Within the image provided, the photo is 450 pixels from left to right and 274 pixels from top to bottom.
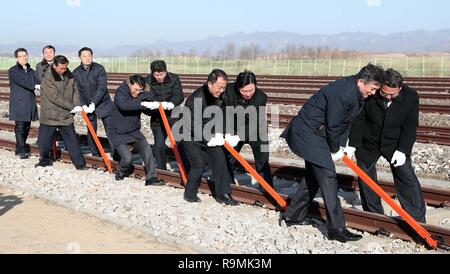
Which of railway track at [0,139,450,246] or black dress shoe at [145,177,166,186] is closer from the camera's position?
railway track at [0,139,450,246]

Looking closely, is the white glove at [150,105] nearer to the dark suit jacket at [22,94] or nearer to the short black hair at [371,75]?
the dark suit jacket at [22,94]

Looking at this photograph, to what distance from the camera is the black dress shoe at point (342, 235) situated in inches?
247

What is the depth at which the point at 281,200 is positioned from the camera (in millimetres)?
7414

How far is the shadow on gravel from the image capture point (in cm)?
800

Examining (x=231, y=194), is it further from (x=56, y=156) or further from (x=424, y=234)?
(x=56, y=156)

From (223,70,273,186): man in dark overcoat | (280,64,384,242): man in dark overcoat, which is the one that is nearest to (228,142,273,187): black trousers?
(223,70,273,186): man in dark overcoat

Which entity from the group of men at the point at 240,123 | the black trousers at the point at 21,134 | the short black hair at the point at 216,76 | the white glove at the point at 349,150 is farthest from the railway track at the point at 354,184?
the black trousers at the point at 21,134

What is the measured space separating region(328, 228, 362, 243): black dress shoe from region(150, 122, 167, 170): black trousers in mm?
3943

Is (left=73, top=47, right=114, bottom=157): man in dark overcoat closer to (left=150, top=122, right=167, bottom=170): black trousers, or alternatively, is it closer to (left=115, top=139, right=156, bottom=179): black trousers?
(left=150, top=122, right=167, bottom=170): black trousers

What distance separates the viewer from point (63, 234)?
6.77 metres

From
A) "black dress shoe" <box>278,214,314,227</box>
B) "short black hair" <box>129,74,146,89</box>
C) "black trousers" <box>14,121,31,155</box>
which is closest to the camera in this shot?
"black dress shoe" <box>278,214,314,227</box>

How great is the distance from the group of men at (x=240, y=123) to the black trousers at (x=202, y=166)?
1cm

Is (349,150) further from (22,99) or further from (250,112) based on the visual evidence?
(22,99)

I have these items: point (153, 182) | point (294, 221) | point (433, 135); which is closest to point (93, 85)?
point (153, 182)
